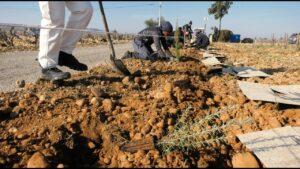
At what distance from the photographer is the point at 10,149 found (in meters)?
2.14

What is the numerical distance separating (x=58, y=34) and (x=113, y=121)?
108 cm

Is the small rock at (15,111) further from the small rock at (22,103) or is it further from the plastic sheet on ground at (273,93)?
the plastic sheet on ground at (273,93)

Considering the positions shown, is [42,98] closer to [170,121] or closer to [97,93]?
[97,93]

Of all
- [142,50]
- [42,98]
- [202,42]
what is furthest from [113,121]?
[202,42]

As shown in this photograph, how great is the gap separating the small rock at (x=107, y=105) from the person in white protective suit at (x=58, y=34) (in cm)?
67

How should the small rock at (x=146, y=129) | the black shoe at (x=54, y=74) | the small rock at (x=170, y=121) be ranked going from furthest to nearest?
the black shoe at (x=54, y=74)
the small rock at (x=170, y=121)
the small rock at (x=146, y=129)

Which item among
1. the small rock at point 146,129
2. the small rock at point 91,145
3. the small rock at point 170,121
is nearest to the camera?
the small rock at point 91,145

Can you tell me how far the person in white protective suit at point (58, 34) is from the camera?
3051 mm

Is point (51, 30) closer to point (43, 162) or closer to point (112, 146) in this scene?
point (112, 146)

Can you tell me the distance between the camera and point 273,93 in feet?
12.9

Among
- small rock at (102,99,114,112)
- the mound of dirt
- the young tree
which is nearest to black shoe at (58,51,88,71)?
the mound of dirt

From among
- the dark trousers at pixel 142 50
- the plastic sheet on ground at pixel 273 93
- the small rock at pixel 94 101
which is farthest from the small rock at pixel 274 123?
the dark trousers at pixel 142 50

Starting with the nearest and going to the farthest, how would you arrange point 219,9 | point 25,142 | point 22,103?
point 25,142 < point 22,103 < point 219,9

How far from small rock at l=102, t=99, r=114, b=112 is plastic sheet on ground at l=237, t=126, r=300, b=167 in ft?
3.34
